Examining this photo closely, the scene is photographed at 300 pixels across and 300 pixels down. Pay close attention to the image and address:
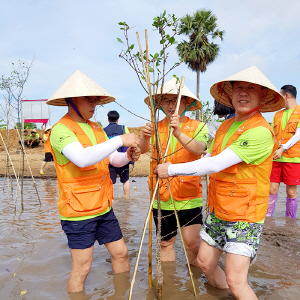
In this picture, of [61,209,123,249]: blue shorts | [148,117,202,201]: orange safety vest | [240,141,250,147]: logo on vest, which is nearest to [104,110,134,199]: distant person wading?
[148,117,202,201]: orange safety vest

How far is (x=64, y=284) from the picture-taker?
313cm

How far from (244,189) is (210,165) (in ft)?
1.09

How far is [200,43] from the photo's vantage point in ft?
85.3

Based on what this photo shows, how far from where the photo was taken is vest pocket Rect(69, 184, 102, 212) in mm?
2484

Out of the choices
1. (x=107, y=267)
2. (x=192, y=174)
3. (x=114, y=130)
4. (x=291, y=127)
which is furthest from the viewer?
(x=114, y=130)

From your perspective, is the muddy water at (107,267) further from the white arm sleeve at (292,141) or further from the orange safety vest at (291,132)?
the white arm sleeve at (292,141)

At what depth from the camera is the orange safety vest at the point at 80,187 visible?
8.16 feet

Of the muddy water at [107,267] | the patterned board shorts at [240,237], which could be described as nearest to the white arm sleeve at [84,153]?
the patterned board shorts at [240,237]

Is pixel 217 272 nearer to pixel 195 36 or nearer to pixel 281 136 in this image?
pixel 281 136

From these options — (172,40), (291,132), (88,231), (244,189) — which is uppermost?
(172,40)

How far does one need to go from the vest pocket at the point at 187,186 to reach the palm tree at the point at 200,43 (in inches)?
927

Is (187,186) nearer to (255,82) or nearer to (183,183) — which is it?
(183,183)

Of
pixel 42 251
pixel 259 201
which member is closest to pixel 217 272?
pixel 259 201

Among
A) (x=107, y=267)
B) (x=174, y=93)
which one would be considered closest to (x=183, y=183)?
(x=174, y=93)
